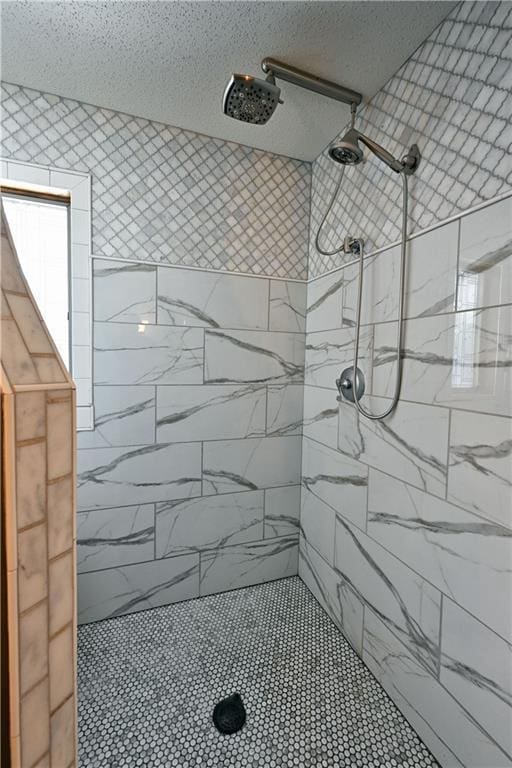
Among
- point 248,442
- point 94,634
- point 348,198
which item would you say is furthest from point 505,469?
point 94,634

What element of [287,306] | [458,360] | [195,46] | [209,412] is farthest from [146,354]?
[458,360]

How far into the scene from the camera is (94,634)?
157 cm

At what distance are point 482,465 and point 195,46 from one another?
1697 mm

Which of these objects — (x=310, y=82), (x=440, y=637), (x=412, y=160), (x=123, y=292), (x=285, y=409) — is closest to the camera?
(x=440, y=637)

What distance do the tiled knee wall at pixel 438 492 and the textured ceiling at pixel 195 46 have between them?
0.69 m

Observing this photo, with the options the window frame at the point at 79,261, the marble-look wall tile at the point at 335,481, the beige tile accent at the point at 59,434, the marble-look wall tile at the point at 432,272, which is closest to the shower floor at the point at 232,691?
the marble-look wall tile at the point at 335,481

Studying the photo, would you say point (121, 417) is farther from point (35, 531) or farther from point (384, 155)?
point (384, 155)

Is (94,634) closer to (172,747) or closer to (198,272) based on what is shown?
(172,747)

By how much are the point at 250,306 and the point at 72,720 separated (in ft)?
5.23

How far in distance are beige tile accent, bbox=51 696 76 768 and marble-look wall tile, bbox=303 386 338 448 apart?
133cm

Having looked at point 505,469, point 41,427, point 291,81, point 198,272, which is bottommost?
Result: point 505,469

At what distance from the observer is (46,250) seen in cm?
157

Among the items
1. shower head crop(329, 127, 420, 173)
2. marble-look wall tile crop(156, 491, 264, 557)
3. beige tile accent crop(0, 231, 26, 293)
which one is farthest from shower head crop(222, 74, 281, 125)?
marble-look wall tile crop(156, 491, 264, 557)

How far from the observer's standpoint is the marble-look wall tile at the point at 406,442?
3.60ft
